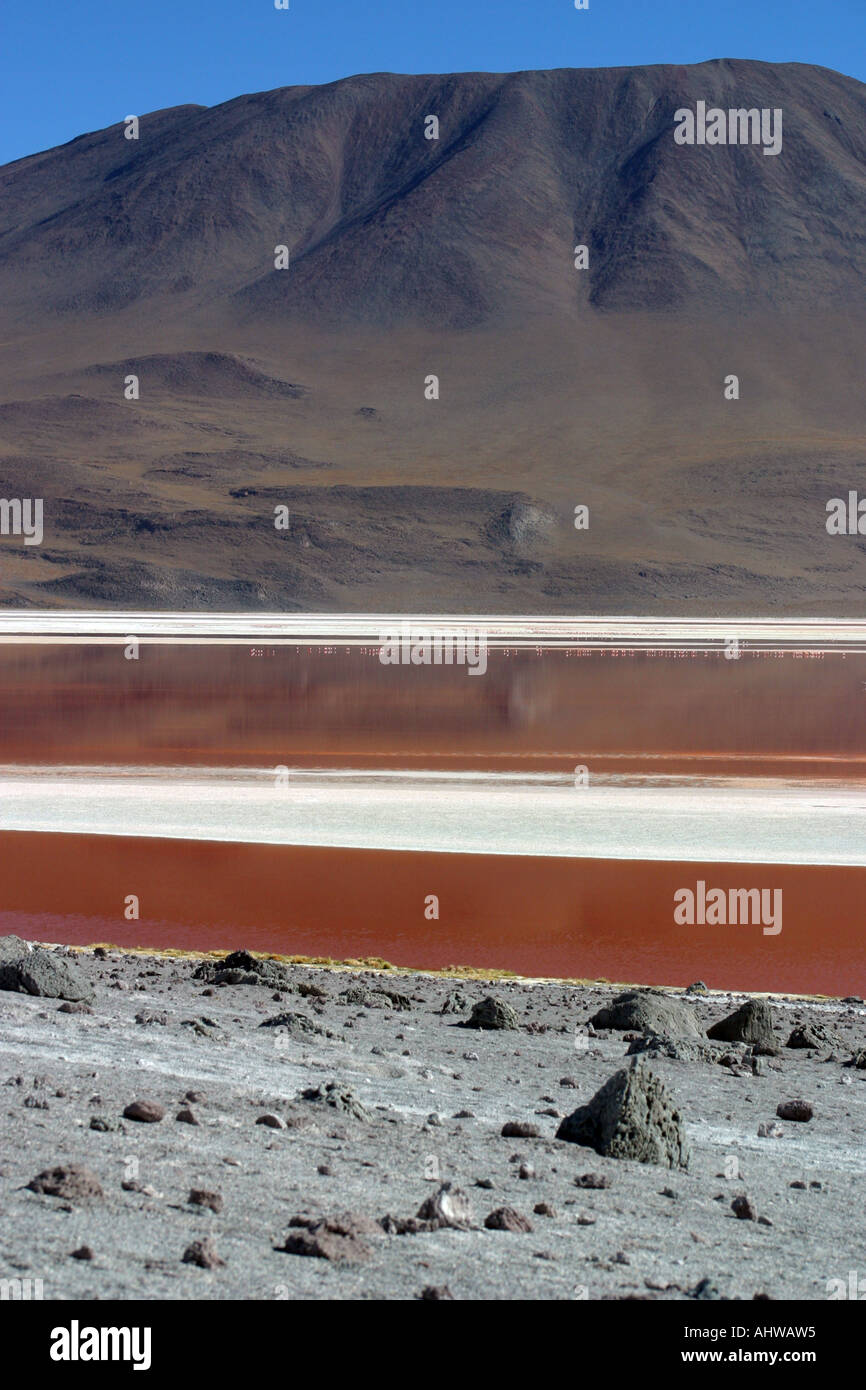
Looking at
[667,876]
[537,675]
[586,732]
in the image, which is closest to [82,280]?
[537,675]

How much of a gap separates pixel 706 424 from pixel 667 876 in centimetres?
11596

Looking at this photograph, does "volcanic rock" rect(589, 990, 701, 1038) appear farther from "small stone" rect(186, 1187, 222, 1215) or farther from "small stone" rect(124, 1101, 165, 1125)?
"small stone" rect(186, 1187, 222, 1215)

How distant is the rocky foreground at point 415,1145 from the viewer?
457 cm

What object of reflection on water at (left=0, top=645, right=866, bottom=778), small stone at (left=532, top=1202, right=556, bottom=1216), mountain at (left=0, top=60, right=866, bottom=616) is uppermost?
mountain at (left=0, top=60, right=866, bottom=616)

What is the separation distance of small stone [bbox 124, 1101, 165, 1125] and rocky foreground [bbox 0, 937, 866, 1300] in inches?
0.4

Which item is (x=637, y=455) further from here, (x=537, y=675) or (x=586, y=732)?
(x=586, y=732)

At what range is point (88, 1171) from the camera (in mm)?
5016

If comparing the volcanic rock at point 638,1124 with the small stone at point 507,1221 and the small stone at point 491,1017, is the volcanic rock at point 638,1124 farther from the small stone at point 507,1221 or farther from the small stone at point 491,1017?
the small stone at point 491,1017

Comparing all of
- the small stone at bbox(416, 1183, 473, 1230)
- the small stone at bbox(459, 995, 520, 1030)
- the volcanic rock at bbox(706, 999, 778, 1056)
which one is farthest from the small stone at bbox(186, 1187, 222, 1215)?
the volcanic rock at bbox(706, 999, 778, 1056)

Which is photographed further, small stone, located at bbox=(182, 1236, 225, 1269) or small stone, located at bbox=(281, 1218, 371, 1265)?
small stone, located at bbox=(281, 1218, 371, 1265)

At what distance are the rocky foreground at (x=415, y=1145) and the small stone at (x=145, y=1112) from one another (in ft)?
0.03

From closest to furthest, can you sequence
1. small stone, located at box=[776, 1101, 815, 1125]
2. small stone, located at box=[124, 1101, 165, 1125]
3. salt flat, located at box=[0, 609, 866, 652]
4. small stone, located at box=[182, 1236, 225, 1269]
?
1. small stone, located at box=[182, 1236, 225, 1269]
2. small stone, located at box=[124, 1101, 165, 1125]
3. small stone, located at box=[776, 1101, 815, 1125]
4. salt flat, located at box=[0, 609, 866, 652]

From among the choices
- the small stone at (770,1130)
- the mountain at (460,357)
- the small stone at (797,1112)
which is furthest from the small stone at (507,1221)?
the mountain at (460,357)

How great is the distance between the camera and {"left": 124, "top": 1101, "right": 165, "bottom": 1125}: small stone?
19.1 ft
